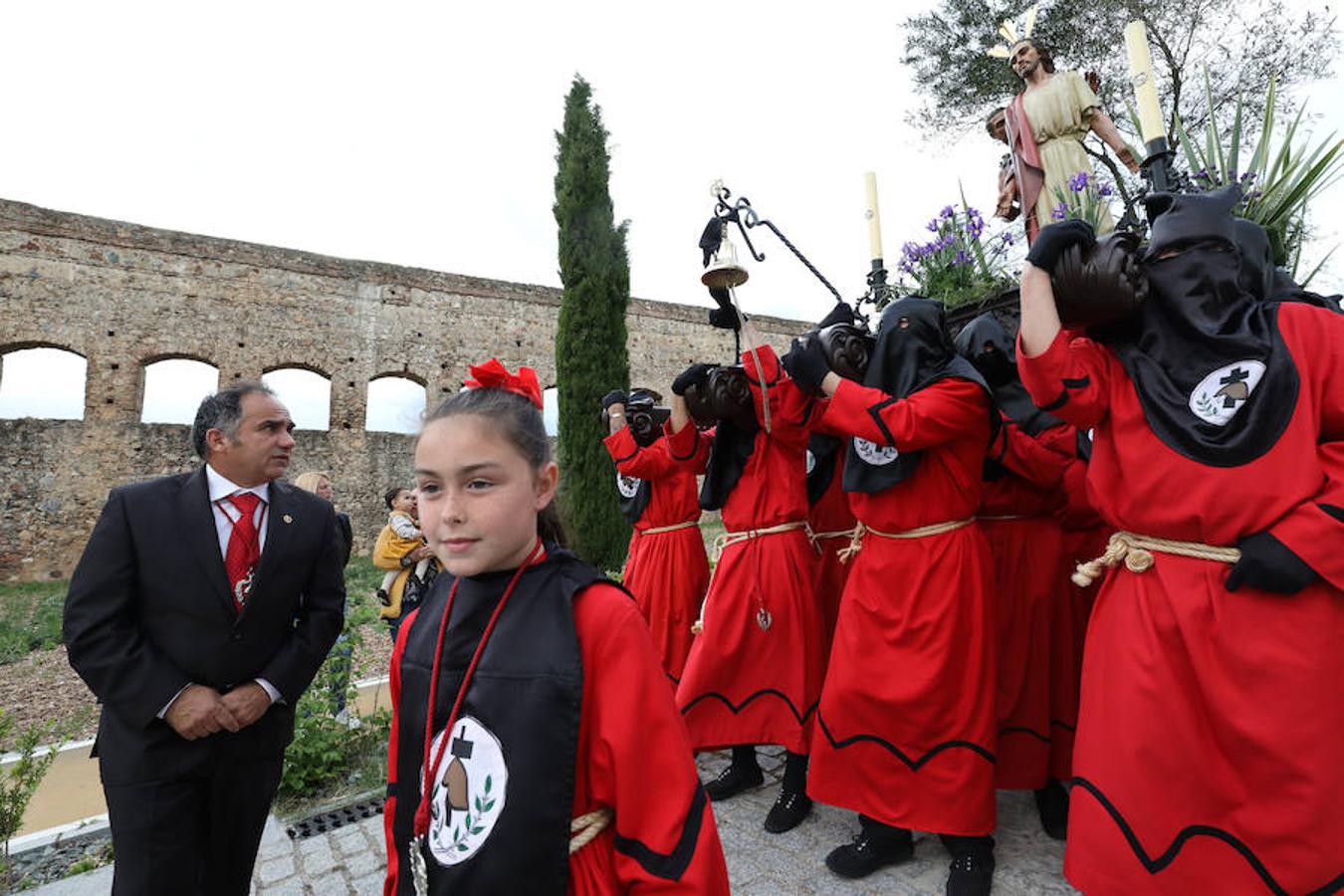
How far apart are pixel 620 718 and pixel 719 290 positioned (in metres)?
2.35

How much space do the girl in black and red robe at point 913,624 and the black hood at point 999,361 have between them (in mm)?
343

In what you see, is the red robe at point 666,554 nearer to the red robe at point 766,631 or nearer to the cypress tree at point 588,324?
the red robe at point 766,631

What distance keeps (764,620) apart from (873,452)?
1013 millimetres

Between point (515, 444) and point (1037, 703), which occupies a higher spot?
point (515, 444)

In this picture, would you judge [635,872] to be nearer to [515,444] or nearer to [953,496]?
[515,444]

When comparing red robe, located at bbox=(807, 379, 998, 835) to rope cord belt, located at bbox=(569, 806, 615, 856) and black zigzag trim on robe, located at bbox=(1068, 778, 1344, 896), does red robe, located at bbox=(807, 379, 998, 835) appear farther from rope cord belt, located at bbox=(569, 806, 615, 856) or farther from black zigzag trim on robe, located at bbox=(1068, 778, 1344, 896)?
rope cord belt, located at bbox=(569, 806, 615, 856)

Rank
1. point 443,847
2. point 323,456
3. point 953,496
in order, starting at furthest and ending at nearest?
1. point 323,456
2. point 953,496
3. point 443,847

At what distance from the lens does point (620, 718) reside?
4.21 ft

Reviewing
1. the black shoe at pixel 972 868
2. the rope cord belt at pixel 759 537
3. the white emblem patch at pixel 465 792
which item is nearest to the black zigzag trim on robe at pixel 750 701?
the rope cord belt at pixel 759 537

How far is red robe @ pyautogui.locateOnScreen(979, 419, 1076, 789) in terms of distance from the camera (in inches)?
113

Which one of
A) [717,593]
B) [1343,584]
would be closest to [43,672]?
[717,593]

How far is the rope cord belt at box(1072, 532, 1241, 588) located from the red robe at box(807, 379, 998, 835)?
24.2 inches

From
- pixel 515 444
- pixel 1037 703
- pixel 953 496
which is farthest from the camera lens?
pixel 1037 703

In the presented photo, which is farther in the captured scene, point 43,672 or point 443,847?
point 43,672
